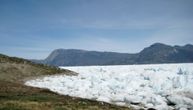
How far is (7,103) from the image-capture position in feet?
75.6

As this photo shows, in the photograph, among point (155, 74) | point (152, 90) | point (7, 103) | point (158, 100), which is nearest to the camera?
point (7, 103)

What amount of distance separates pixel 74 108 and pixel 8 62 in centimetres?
4042

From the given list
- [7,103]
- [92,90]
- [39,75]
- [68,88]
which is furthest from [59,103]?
[39,75]

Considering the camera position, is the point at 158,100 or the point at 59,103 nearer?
the point at 59,103

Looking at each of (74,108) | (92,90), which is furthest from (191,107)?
(92,90)

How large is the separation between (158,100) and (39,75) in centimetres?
3394

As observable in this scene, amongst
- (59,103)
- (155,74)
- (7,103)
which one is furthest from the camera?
(155,74)

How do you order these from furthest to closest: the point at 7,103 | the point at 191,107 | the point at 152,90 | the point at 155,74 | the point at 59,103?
1. the point at 155,74
2. the point at 152,90
3. the point at 191,107
4. the point at 59,103
5. the point at 7,103

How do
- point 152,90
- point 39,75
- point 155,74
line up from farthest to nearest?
1. point 39,75
2. point 155,74
3. point 152,90

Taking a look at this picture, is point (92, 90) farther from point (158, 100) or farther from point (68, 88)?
point (158, 100)

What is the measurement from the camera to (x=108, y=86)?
3888 centimetres

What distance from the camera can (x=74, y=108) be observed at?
23062mm

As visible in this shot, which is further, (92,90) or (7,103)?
(92,90)

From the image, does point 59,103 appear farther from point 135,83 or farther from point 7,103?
point 135,83
